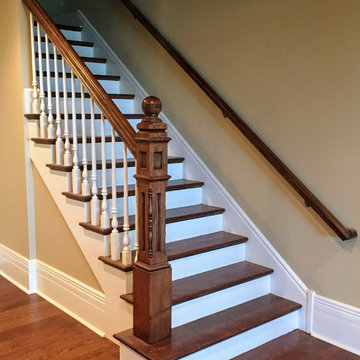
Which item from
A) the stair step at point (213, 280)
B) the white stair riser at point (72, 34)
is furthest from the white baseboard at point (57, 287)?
the white stair riser at point (72, 34)

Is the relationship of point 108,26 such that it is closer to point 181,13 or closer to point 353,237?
point 181,13

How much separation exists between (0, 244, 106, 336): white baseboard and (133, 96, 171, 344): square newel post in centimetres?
60

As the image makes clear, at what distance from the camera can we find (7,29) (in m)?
3.26

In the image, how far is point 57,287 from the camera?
3.19 m

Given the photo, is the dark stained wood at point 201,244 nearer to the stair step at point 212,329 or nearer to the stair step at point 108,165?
the stair step at point 212,329

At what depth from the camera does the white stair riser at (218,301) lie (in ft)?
8.04

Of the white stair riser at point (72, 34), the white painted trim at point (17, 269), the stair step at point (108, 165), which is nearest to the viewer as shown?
the stair step at point (108, 165)

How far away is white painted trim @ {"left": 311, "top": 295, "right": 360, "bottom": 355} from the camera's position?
2483mm

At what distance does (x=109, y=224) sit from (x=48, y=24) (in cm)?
135

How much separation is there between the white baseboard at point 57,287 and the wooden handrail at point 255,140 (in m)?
1.31

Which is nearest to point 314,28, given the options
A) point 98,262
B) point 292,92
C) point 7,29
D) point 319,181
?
point 292,92

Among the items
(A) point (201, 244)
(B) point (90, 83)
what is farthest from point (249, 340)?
(B) point (90, 83)

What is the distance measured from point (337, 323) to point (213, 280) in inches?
28.6

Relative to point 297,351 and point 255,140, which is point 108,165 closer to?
point 255,140
